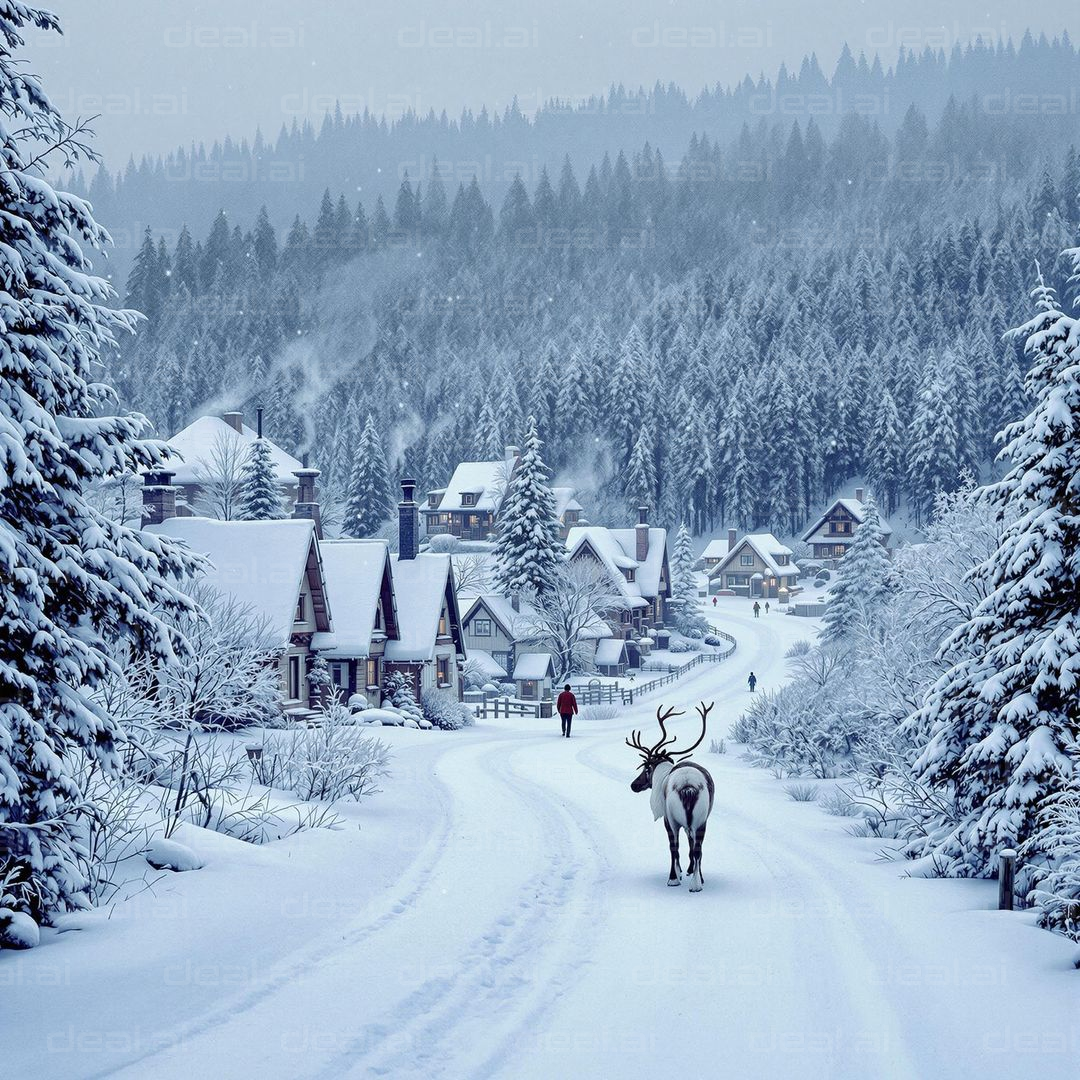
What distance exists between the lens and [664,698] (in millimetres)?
55188

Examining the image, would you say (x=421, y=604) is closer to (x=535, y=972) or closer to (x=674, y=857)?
(x=674, y=857)

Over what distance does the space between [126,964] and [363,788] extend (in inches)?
430

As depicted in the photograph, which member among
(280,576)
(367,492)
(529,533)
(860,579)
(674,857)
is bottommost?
(674,857)

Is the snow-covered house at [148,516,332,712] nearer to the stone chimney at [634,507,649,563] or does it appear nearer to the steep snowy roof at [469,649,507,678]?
the steep snowy roof at [469,649,507,678]

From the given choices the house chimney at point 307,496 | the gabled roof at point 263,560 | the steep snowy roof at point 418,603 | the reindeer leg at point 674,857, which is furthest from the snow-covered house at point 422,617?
the reindeer leg at point 674,857

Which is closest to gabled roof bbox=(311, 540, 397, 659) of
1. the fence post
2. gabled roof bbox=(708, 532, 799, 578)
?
the fence post

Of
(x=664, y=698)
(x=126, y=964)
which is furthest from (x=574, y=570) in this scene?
(x=126, y=964)

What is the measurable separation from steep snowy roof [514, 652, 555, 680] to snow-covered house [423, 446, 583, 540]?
48522mm

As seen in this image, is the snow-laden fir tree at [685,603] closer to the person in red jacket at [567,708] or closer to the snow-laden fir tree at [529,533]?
the snow-laden fir tree at [529,533]

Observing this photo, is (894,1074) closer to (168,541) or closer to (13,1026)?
(13,1026)

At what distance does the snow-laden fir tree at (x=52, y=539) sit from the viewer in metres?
9.48

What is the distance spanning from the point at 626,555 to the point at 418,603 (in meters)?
36.9

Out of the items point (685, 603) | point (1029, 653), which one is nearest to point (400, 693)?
point (1029, 653)

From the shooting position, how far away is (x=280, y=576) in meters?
36.1
